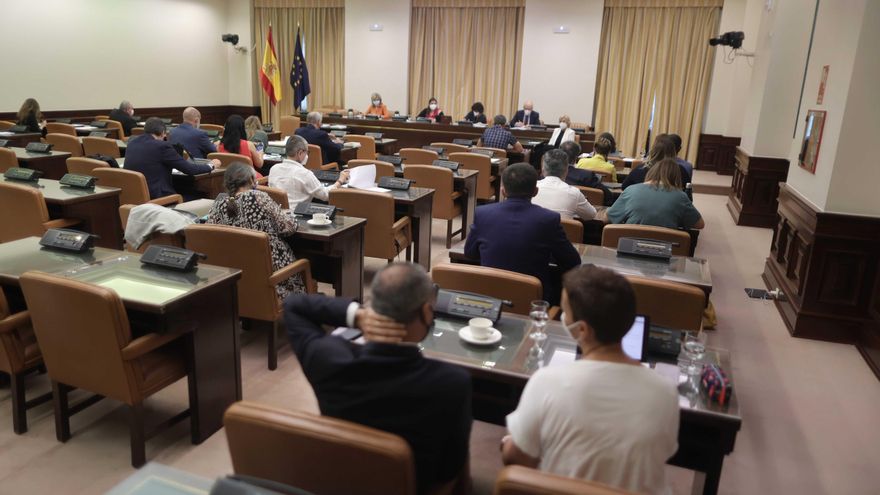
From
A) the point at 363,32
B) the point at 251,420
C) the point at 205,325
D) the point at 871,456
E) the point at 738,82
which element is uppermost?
the point at 363,32

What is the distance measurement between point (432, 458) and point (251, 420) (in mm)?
424

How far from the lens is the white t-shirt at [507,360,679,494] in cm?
125

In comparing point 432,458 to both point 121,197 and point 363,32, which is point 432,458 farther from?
point 363,32

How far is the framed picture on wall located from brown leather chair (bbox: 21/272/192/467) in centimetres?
413

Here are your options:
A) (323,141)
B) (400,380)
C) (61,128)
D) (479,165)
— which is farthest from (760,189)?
(61,128)

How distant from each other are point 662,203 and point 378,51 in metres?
9.64

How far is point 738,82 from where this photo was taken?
10.1 m

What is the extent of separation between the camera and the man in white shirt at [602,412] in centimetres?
125

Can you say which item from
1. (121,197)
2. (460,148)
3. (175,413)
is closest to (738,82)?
(460,148)

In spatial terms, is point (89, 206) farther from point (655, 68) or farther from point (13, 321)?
point (655, 68)

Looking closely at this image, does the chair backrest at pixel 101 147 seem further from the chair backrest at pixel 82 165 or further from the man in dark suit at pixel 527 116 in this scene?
the man in dark suit at pixel 527 116

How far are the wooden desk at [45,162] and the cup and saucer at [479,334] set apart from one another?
5.22m

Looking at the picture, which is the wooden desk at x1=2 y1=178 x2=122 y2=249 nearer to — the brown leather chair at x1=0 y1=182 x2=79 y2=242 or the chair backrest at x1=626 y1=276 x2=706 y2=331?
the brown leather chair at x1=0 y1=182 x2=79 y2=242

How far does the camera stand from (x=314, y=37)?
12.8 m
